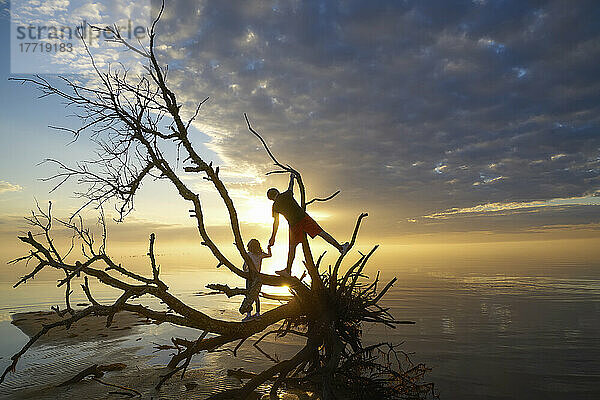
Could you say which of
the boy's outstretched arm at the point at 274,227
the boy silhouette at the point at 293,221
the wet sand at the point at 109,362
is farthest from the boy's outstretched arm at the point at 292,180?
the wet sand at the point at 109,362

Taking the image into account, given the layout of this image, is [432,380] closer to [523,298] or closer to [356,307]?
[356,307]

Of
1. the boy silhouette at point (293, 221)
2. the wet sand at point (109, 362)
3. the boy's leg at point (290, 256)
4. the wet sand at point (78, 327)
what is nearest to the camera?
the wet sand at point (109, 362)

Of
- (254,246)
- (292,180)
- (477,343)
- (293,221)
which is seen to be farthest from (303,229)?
(477,343)

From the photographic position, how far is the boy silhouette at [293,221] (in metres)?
6.43

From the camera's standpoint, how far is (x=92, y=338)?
10.4m

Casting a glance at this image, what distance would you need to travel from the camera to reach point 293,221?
21.4 feet

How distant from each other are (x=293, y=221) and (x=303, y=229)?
10.1 inches

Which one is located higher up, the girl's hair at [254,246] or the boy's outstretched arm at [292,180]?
the boy's outstretched arm at [292,180]

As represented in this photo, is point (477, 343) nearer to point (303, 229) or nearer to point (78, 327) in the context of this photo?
point (303, 229)

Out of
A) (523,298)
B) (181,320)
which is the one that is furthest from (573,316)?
(181,320)

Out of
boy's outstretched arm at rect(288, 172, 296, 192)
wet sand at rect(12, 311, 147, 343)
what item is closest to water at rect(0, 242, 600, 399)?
wet sand at rect(12, 311, 147, 343)

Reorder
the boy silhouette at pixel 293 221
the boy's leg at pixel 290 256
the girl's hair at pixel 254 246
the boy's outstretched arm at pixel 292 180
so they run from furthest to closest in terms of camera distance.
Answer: the girl's hair at pixel 254 246, the boy's outstretched arm at pixel 292 180, the boy silhouette at pixel 293 221, the boy's leg at pixel 290 256

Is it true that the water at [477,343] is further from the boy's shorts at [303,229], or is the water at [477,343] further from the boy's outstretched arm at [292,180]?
the boy's outstretched arm at [292,180]

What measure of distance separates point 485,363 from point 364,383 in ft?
11.9
